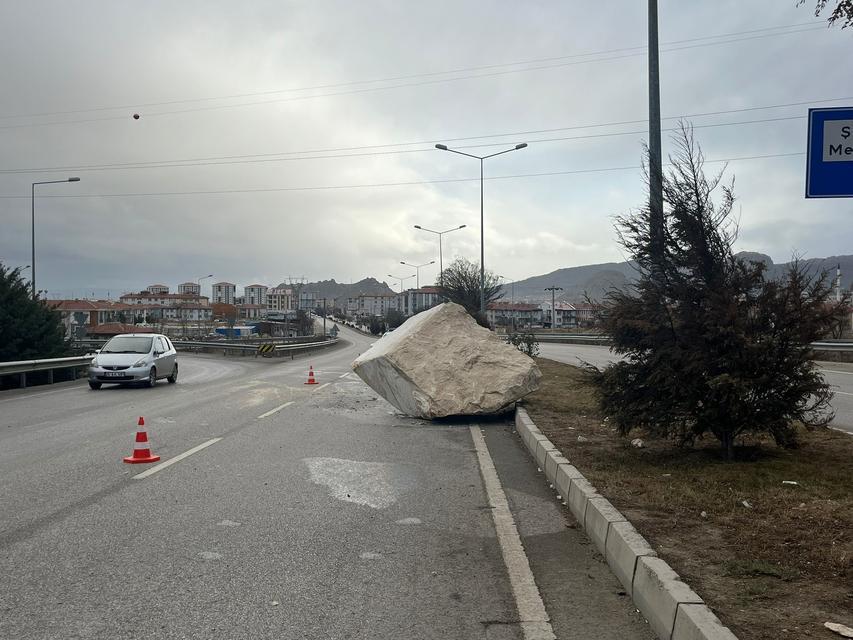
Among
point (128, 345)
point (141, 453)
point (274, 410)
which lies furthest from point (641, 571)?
point (128, 345)

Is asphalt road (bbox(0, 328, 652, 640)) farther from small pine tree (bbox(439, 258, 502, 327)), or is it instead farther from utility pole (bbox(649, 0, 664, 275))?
small pine tree (bbox(439, 258, 502, 327))

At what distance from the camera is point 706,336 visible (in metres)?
7.05

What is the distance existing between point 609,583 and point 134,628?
2777 mm

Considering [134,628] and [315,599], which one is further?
[315,599]

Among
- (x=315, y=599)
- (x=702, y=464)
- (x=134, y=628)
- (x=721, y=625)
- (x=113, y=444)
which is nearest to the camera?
(x=721, y=625)

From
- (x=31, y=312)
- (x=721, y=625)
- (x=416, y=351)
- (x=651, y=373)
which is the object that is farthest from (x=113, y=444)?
(x=31, y=312)

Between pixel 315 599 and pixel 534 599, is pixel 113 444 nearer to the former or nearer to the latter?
pixel 315 599

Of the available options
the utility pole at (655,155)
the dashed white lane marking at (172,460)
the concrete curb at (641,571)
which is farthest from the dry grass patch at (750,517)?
the dashed white lane marking at (172,460)

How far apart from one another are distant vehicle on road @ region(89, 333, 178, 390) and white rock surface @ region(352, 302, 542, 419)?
9.79m

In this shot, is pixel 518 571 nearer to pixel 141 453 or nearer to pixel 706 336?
pixel 706 336

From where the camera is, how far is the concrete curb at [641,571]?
134 inches

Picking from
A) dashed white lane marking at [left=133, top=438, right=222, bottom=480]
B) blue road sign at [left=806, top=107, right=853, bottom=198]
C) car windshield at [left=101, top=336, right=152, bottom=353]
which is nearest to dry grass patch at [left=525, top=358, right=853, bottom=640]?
blue road sign at [left=806, top=107, right=853, bottom=198]

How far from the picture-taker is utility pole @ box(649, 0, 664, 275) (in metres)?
7.57

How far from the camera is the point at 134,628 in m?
3.76
